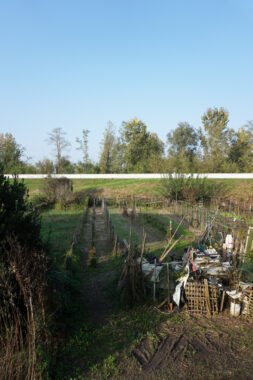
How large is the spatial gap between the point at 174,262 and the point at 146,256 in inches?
36.7

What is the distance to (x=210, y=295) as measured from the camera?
5871 millimetres

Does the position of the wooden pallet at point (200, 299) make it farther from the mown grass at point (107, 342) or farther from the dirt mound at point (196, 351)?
the mown grass at point (107, 342)

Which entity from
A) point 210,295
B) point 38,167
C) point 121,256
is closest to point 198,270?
point 210,295

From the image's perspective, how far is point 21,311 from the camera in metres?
4.88

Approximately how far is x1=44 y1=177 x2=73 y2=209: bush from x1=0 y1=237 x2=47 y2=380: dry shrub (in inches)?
746

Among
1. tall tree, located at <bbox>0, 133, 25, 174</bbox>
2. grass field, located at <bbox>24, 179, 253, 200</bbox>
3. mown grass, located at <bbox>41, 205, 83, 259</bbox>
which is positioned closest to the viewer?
mown grass, located at <bbox>41, 205, 83, 259</bbox>

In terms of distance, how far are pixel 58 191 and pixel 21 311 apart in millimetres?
19628

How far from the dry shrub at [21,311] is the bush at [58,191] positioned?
1895cm

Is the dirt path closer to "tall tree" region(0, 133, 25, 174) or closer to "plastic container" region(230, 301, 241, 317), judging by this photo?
"plastic container" region(230, 301, 241, 317)

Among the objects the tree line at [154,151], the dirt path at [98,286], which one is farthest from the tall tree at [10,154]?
the dirt path at [98,286]

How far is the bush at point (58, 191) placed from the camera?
78.0 ft

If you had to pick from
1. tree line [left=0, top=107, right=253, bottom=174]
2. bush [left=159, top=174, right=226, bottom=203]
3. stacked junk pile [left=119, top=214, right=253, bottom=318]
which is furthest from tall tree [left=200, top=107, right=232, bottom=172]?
stacked junk pile [left=119, top=214, right=253, bottom=318]

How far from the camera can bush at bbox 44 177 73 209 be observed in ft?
78.0

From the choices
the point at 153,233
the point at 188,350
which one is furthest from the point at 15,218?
the point at 153,233
